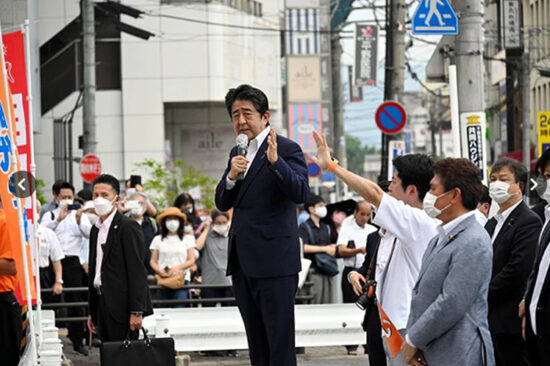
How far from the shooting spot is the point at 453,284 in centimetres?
635

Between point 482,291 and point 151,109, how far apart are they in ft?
144

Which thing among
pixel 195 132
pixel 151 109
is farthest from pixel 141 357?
pixel 195 132

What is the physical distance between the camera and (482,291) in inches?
254

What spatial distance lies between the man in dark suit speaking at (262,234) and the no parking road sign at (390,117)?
46.6ft

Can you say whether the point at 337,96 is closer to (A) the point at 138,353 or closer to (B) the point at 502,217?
(A) the point at 138,353

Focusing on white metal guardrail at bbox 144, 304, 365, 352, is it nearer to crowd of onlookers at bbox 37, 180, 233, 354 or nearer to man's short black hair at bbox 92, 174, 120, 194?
crowd of onlookers at bbox 37, 180, 233, 354

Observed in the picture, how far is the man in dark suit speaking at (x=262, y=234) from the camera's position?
7863 millimetres

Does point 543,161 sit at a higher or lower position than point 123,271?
higher

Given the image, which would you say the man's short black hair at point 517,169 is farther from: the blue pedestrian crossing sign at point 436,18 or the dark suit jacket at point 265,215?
the blue pedestrian crossing sign at point 436,18

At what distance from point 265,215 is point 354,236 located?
8210 millimetres

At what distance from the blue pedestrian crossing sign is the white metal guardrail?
339 cm

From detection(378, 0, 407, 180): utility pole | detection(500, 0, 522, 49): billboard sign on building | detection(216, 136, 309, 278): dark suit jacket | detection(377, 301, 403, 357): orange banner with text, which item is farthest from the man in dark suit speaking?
detection(500, 0, 522, 49): billboard sign on building

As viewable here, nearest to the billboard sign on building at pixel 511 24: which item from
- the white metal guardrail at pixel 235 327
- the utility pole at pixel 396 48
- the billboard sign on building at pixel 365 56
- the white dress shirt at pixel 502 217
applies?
the billboard sign on building at pixel 365 56

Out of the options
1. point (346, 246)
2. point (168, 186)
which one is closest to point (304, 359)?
point (346, 246)
